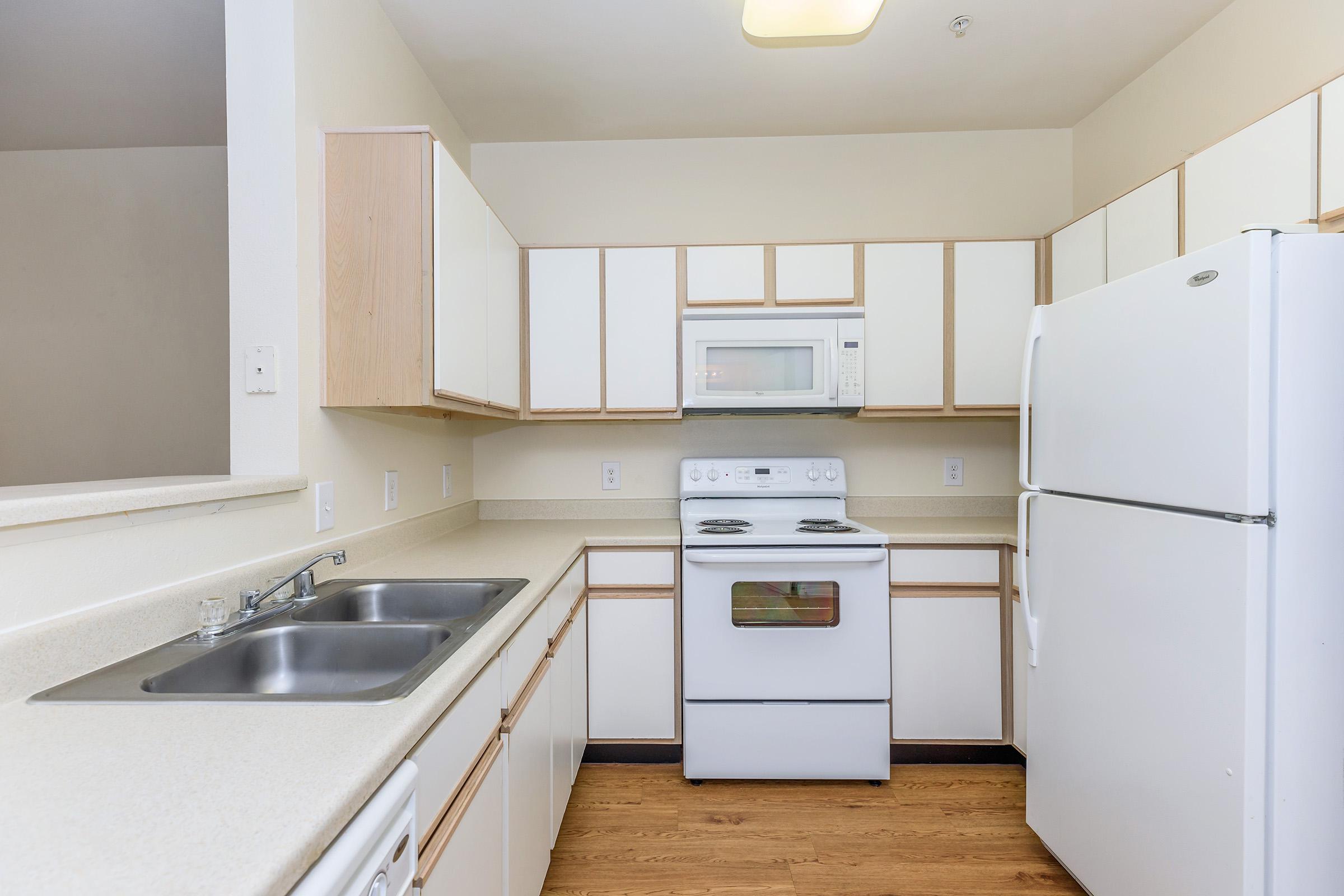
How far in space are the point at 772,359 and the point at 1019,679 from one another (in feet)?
4.79

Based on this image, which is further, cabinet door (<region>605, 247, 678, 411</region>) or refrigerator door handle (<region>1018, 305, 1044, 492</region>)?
cabinet door (<region>605, 247, 678, 411</region>)

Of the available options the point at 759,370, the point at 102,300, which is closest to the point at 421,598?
the point at 759,370

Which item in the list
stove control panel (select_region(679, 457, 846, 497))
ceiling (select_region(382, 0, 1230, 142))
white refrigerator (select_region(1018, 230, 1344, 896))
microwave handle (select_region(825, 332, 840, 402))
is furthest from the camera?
stove control panel (select_region(679, 457, 846, 497))

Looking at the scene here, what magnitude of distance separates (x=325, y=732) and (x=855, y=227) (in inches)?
106

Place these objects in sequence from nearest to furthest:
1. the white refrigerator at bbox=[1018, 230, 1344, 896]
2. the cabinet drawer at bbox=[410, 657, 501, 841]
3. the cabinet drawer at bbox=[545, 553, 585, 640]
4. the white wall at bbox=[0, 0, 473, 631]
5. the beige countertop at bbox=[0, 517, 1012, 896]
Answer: the beige countertop at bbox=[0, 517, 1012, 896] < the cabinet drawer at bbox=[410, 657, 501, 841] < the white wall at bbox=[0, 0, 473, 631] < the white refrigerator at bbox=[1018, 230, 1344, 896] < the cabinet drawer at bbox=[545, 553, 585, 640]

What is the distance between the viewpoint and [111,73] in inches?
90.7

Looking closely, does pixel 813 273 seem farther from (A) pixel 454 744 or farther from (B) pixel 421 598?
(A) pixel 454 744

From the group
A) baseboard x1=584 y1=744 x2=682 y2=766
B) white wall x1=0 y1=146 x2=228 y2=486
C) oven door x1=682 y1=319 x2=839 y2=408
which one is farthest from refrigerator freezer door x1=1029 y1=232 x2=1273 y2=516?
white wall x1=0 y1=146 x2=228 y2=486

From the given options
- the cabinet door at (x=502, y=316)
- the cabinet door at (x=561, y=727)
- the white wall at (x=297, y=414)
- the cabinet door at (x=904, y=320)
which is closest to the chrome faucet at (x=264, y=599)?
the white wall at (x=297, y=414)

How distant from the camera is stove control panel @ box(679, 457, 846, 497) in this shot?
267 cm

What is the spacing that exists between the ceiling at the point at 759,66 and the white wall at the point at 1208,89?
72 mm

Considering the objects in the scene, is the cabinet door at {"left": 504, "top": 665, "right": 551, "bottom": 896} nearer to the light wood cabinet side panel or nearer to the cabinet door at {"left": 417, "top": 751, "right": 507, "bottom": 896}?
the cabinet door at {"left": 417, "top": 751, "right": 507, "bottom": 896}

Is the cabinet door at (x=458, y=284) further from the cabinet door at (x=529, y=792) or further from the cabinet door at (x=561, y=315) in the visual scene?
the cabinet door at (x=529, y=792)

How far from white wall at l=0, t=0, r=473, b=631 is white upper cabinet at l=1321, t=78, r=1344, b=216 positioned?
2.28 meters
